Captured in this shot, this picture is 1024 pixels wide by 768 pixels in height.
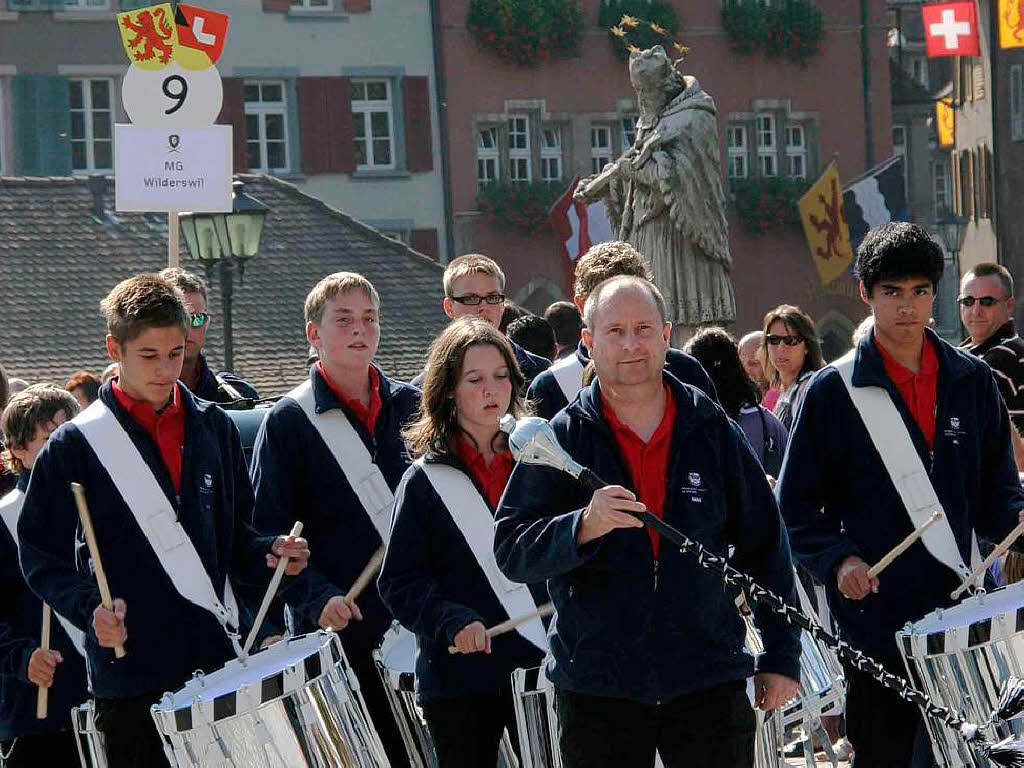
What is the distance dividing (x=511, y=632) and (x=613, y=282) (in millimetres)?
1273

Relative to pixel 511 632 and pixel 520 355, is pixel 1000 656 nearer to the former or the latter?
pixel 511 632

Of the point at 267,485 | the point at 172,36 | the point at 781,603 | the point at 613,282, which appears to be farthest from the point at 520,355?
→ the point at 172,36

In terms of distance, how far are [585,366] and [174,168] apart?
5779 millimetres

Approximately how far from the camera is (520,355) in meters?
7.87

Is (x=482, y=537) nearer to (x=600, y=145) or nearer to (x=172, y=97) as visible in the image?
(x=172, y=97)

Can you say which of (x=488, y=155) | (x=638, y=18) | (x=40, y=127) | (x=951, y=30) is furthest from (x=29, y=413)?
(x=951, y=30)

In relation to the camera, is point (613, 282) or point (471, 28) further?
point (471, 28)

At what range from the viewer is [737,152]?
44.7 metres

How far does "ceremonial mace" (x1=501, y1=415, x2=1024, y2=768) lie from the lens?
14.0 feet

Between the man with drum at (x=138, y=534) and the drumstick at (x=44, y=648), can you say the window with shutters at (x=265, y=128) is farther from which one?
the man with drum at (x=138, y=534)

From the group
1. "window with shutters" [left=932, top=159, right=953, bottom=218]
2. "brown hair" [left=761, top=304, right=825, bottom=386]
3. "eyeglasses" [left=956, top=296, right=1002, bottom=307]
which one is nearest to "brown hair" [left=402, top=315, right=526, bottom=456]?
"eyeglasses" [left=956, top=296, right=1002, bottom=307]

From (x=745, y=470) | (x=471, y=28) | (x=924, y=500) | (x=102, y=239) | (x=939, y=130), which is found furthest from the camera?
(x=939, y=130)

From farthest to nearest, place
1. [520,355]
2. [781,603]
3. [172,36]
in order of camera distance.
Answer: [172,36] → [520,355] → [781,603]

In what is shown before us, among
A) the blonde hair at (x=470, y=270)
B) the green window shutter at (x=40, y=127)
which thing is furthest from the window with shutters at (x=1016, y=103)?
the blonde hair at (x=470, y=270)
